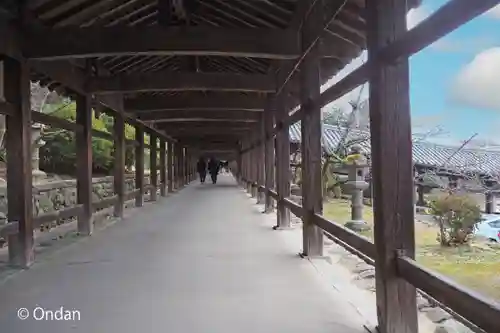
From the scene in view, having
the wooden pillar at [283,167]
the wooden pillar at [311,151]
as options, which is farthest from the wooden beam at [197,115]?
the wooden pillar at [311,151]

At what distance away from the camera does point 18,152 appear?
4.71 m

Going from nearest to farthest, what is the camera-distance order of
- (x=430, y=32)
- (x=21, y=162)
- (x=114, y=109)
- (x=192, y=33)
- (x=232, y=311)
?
(x=430, y=32) → (x=232, y=311) → (x=21, y=162) → (x=192, y=33) → (x=114, y=109)

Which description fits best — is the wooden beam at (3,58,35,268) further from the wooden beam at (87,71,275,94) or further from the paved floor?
the wooden beam at (87,71,275,94)

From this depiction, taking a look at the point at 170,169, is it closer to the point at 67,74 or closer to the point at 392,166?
the point at 67,74

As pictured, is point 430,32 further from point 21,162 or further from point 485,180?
point 21,162

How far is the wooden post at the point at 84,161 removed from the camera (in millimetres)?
6949

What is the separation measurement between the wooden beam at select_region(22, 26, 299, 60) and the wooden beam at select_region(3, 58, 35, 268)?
28cm

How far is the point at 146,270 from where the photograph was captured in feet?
15.2

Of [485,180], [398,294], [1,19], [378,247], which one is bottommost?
[398,294]

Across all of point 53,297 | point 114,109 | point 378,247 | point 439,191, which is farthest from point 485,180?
point 114,109

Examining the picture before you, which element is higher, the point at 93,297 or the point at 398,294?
the point at 398,294

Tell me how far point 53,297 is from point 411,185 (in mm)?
2567

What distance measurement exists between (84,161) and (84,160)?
14mm

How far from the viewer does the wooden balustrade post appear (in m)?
6.95
